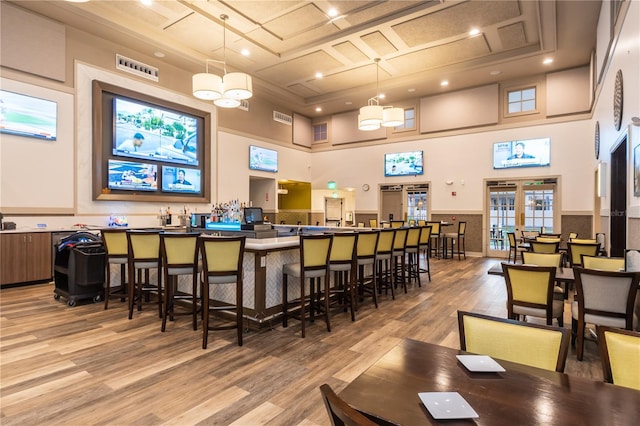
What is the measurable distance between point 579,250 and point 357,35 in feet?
19.3

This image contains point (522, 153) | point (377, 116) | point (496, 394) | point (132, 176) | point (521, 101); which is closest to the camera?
point (496, 394)

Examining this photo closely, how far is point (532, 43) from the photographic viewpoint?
307 inches

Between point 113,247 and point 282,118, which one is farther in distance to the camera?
point 282,118

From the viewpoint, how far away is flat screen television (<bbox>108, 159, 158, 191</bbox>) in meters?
7.40

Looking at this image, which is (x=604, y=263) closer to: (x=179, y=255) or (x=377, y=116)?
(x=179, y=255)

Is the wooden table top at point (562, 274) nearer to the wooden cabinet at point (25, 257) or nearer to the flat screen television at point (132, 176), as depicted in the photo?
the wooden cabinet at point (25, 257)

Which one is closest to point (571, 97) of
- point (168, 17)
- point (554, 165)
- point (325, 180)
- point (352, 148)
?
point (554, 165)

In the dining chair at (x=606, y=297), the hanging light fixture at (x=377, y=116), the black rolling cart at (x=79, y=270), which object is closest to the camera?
the dining chair at (x=606, y=297)

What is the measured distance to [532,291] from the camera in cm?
298

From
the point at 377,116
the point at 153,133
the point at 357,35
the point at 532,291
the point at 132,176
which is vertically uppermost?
the point at 357,35

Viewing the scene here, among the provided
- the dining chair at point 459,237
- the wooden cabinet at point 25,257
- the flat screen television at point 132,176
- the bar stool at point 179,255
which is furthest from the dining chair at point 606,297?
the flat screen television at point 132,176

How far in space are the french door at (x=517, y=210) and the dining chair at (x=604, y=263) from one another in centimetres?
650

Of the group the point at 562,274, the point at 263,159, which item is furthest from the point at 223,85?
the point at 263,159

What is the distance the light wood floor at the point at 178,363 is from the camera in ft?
7.36
